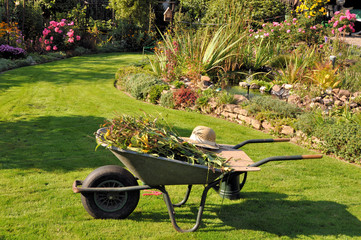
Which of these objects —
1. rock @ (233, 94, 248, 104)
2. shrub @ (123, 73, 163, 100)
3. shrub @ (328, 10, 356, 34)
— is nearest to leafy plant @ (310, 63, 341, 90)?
rock @ (233, 94, 248, 104)

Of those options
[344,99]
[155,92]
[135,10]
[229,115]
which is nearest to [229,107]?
[229,115]

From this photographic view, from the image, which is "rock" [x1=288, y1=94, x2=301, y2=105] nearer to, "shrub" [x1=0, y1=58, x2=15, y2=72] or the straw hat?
the straw hat

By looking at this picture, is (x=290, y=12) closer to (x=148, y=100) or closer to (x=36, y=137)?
(x=148, y=100)

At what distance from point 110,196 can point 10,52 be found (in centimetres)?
1077

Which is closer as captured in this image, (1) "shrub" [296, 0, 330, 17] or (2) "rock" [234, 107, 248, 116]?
(2) "rock" [234, 107, 248, 116]

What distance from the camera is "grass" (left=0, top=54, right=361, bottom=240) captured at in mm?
3398

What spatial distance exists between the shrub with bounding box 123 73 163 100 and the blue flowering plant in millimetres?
4958

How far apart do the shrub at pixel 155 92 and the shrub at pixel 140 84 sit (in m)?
0.17

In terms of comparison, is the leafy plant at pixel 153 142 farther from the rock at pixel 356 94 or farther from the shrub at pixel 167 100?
the rock at pixel 356 94

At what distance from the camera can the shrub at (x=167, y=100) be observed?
27.8ft

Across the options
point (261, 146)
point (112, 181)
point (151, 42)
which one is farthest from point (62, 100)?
point (151, 42)

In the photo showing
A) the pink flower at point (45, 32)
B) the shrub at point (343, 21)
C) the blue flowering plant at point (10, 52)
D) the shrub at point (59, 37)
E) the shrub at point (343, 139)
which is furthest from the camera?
the shrub at point (59, 37)

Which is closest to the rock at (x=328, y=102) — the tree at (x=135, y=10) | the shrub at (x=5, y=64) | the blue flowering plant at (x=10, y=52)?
the shrub at (x=5, y=64)

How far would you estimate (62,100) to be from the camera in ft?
27.5
